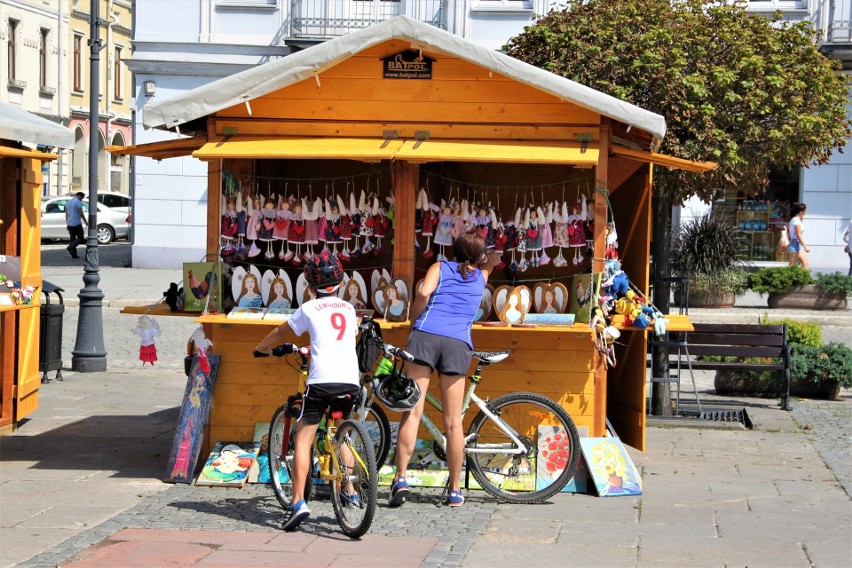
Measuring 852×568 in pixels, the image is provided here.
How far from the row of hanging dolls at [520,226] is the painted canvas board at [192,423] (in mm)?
1801

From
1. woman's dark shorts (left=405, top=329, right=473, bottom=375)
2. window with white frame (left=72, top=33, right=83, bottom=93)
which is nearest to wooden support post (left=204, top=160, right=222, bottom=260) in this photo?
woman's dark shorts (left=405, top=329, right=473, bottom=375)

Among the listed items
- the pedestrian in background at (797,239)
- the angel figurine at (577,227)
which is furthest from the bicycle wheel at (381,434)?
the pedestrian in background at (797,239)

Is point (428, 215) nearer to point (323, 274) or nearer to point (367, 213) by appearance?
point (367, 213)

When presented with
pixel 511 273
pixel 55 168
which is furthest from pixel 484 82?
pixel 55 168

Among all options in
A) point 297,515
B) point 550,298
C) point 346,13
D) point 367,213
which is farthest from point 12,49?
point 297,515

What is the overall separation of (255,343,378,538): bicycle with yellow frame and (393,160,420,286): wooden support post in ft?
4.51

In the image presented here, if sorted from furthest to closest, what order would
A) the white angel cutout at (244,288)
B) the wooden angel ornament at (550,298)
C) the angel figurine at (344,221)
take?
1. the angel figurine at (344,221)
2. the white angel cutout at (244,288)
3. the wooden angel ornament at (550,298)

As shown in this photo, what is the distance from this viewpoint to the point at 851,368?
12.3 m

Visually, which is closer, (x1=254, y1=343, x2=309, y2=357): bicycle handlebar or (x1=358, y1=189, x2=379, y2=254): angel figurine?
(x1=254, y1=343, x2=309, y2=357): bicycle handlebar

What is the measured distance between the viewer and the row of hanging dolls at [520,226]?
8.70 metres

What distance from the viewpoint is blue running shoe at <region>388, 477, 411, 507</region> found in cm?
749

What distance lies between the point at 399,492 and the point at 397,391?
615mm

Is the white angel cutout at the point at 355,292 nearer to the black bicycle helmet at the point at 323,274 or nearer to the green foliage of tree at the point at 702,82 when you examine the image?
the black bicycle helmet at the point at 323,274

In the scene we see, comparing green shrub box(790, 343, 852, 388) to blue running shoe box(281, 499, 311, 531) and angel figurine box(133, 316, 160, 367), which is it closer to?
angel figurine box(133, 316, 160, 367)
